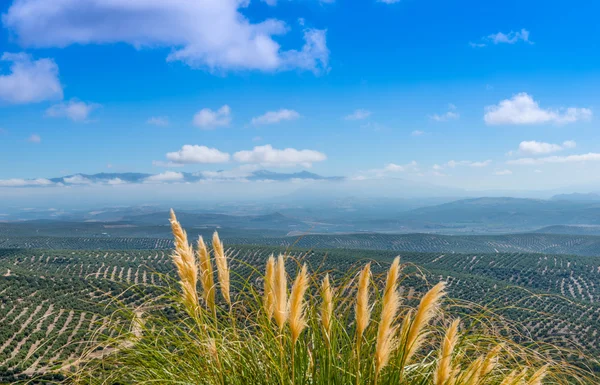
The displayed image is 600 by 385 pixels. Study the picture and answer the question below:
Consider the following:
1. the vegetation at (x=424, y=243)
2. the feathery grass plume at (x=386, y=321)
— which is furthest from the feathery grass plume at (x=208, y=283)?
the vegetation at (x=424, y=243)

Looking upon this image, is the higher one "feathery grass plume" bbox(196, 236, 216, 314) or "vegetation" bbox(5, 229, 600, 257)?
"feathery grass plume" bbox(196, 236, 216, 314)

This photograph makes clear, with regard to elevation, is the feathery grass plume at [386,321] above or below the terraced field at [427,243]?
above

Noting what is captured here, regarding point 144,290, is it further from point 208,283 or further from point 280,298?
point 280,298

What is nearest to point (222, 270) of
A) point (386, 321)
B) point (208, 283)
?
point (208, 283)

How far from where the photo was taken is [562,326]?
1404 inches

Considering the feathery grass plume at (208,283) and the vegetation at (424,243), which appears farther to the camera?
the vegetation at (424,243)

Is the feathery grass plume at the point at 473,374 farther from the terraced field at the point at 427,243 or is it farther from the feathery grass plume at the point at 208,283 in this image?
the terraced field at the point at 427,243

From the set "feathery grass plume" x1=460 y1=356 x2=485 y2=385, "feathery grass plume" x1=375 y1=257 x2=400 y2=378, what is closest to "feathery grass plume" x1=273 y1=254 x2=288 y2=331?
"feathery grass plume" x1=375 y1=257 x2=400 y2=378

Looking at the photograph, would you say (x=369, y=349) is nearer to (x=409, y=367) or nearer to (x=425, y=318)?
(x=409, y=367)

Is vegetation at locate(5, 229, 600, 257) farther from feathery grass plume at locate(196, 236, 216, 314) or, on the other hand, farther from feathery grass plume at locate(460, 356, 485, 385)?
feathery grass plume at locate(460, 356, 485, 385)

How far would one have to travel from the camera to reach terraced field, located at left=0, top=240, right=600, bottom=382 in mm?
7973

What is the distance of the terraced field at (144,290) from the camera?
26.2 feet

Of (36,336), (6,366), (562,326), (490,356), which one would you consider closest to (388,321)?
(490,356)

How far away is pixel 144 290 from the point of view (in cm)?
1302
